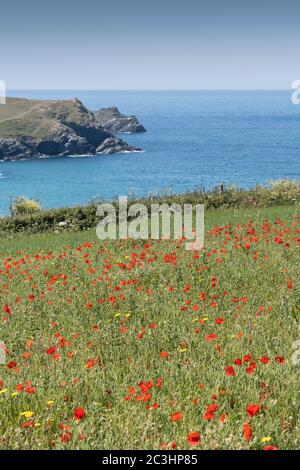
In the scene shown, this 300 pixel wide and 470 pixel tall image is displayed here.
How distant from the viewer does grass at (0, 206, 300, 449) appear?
175 inches

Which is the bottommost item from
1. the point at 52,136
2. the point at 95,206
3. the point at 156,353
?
the point at 52,136

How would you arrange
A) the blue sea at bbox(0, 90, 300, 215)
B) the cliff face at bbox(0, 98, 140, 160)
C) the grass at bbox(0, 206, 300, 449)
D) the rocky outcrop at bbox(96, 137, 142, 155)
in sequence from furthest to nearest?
1. the rocky outcrop at bbox(96, 137, 142, 155)
2. the cliff face at bbox(0, 98, 140, 160)
3. the blue sea at bbox(0, 90, 300, 215)
4. the grass at bbox(0, 206, 300, 449)

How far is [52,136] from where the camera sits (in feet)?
558

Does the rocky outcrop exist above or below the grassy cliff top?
below

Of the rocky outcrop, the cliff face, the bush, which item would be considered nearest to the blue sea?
the rocky outcrop

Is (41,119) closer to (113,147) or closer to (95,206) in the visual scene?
(113,147)

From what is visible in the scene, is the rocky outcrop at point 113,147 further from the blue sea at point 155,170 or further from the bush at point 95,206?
the bush at point 95,206

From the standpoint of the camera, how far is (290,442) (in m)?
4.25

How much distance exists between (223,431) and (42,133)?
570 feet

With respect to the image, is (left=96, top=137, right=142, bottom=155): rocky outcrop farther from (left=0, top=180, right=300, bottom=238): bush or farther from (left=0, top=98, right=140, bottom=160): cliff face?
(left=0, top=180, right=300, bottom=238): bush

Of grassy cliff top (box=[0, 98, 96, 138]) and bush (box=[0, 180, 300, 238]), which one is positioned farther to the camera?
grassy cliff top (box=[0, 98, 96, 138])

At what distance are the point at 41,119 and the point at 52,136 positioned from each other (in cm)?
1778

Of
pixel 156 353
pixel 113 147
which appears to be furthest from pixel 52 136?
pixel 156 353
